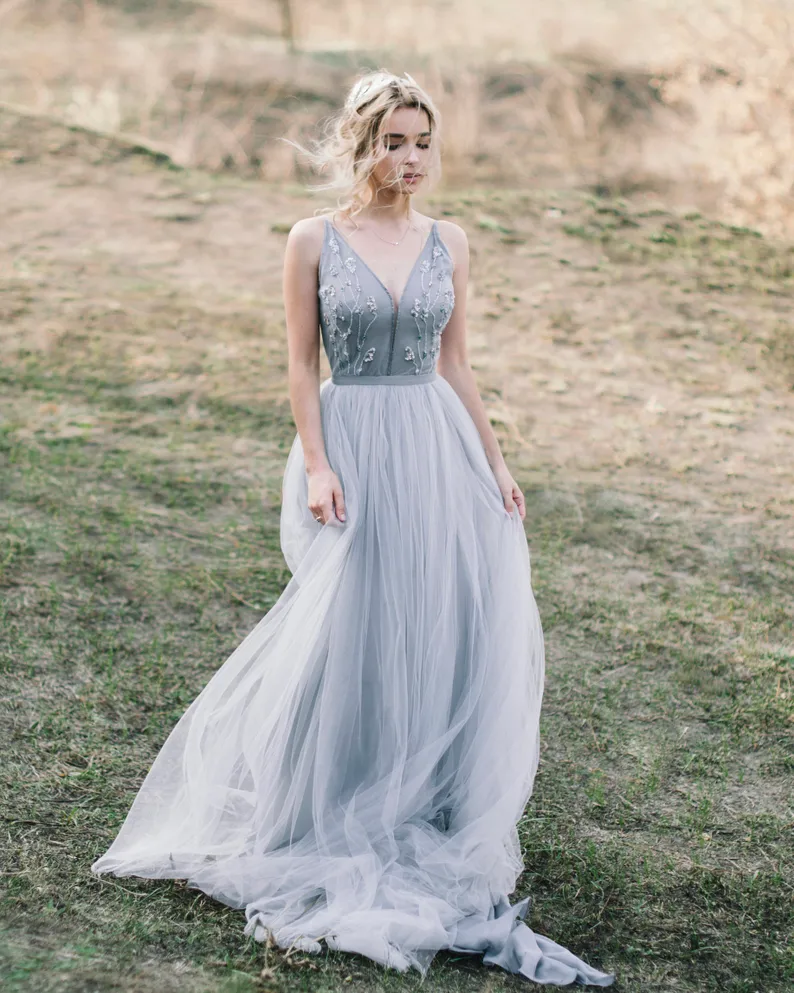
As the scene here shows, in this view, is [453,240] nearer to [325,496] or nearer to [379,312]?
[379,312]

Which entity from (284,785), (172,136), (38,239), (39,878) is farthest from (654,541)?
(172,136)

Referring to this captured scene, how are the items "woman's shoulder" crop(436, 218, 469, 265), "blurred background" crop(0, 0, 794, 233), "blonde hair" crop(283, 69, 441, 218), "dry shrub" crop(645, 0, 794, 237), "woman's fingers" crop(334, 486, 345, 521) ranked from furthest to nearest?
1. "blurred background" crop(0, 0, 794, 233)
2. "dry shrub" crop(645, 0, 794, 237)
3. "woman's shoulder" crop(436, 218, 469, 265)
4. "woman's fingers" crop(334, 486, 345, 521)
5. "blonde hair" crop(283, 69, 441, 218)

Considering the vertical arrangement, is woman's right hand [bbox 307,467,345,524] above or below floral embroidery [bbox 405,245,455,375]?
below

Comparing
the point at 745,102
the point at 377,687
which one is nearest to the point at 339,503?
the point at 377,687

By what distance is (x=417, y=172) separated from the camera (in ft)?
8.75

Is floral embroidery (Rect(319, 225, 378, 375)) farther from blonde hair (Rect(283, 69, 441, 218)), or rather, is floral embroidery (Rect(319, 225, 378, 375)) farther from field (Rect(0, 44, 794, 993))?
field (Rect(0, 44, 794, 993))

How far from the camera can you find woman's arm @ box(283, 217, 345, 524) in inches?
106

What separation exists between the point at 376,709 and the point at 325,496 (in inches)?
22.4

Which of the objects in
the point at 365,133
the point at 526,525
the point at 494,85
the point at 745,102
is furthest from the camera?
the point at 494,85

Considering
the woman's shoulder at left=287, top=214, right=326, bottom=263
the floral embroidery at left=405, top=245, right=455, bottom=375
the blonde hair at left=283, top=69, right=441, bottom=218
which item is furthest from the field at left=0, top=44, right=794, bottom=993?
the blonde hair at left=283, top=69, right=441, bottom=218

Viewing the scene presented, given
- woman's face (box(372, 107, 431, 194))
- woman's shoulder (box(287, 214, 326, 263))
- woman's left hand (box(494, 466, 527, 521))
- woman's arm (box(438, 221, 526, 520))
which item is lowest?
woman's left hand (box(494, 466, 527, 521))

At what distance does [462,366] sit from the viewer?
9.91ft

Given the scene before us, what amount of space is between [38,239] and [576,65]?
5.81m

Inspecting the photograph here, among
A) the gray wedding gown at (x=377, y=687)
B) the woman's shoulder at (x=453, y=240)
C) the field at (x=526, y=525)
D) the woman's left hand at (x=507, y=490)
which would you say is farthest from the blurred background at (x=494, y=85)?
the gray wedding gown at (x=377, y=687)
